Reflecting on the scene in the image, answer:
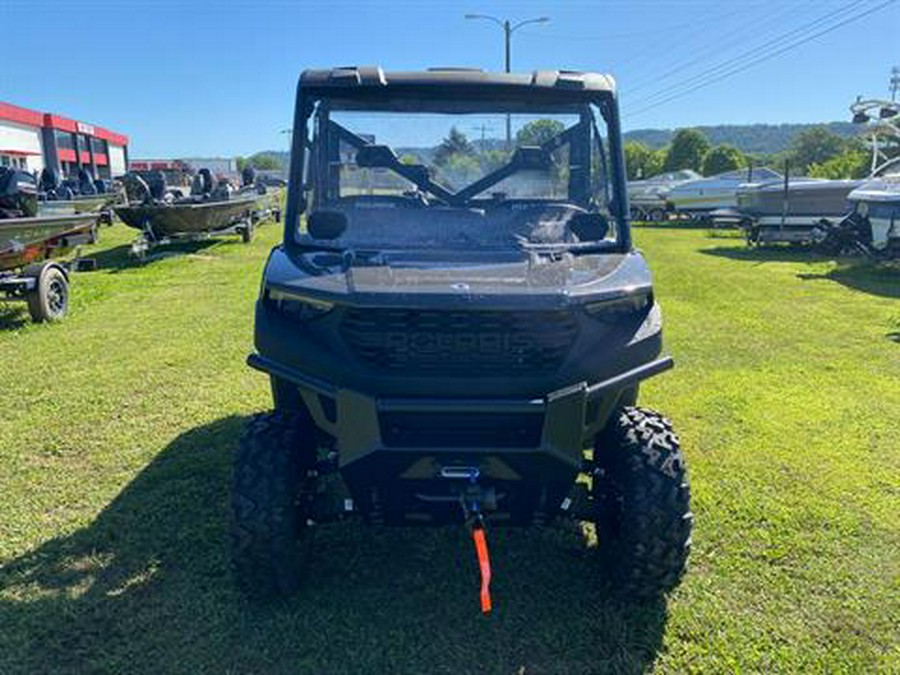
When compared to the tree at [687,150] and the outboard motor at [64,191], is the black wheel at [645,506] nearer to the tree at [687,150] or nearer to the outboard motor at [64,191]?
the outboard motor at [64,191]

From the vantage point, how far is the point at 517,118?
3.45 meters

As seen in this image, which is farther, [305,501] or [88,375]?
[88,375]

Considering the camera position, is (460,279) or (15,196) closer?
(460,279)

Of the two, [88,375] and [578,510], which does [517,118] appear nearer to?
[578,510]

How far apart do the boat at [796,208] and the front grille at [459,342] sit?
14.9 meters

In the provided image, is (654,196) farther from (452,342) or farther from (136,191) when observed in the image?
(452,342)

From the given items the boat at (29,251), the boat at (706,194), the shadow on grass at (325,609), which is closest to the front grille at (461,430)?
the shadow on grass at (325,609)

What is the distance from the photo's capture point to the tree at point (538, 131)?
350cm

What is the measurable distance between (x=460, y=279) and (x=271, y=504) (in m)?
1.12

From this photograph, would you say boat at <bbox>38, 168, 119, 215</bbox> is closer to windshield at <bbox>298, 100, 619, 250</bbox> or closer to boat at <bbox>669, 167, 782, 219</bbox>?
windshield at <bbox>298, 100, 619, 250</bbox>

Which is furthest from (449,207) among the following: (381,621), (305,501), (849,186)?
(849,186)

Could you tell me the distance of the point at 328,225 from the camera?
10.6 feet

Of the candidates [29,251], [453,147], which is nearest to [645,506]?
[453,147]

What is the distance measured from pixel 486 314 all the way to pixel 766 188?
1623cm
